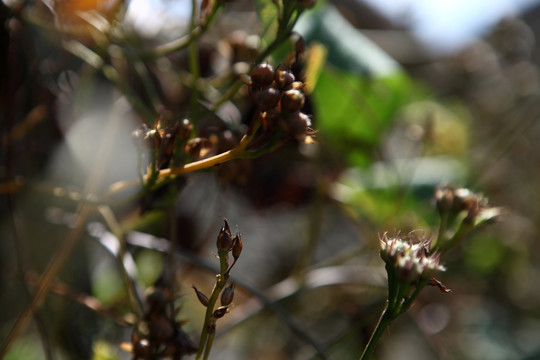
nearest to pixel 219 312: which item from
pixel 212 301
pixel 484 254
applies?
pixel 212 301

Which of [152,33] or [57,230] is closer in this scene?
[57,230]

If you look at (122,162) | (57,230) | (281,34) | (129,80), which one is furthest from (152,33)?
(281,34)

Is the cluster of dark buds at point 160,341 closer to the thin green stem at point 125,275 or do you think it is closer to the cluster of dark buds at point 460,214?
the thin green stem at point 125,275

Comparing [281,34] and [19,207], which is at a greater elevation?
[281,34]

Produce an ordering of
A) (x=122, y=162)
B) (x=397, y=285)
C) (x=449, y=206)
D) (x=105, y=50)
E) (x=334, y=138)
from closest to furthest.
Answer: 1. (x=397, y=285)
2. (x=449, y=206)
3. (x=105, y=50)
4. (x=122, y=162)
5. (x=334, y=138)

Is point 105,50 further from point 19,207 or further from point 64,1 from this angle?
point 19,207

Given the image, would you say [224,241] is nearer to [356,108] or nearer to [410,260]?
[410,260]
